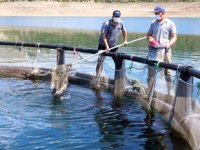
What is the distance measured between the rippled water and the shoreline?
88686mm

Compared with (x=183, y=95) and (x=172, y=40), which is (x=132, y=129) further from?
(x=172, y=40)

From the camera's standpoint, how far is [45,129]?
8.46 meters

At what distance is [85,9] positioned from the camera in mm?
108562

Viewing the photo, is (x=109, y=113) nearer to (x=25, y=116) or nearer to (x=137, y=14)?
(x=25, y=116)

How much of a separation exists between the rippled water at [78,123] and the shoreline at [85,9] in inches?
3492

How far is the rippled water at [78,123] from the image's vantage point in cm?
779

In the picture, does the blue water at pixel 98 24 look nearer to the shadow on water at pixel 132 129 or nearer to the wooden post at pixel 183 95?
the shadow on water at pixel 132 129

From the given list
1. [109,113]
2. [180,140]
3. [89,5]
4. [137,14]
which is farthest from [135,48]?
[89,5]

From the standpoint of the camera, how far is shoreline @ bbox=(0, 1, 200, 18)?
10222 centimetres

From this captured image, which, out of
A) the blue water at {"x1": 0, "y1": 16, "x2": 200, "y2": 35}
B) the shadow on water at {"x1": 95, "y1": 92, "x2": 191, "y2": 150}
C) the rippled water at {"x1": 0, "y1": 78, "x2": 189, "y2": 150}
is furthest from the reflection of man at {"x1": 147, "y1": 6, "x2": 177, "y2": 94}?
the blue water at {"x1": 0, "y1": 16, "x2": 200, "y2": 35}

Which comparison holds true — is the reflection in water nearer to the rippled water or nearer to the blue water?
the rippled water

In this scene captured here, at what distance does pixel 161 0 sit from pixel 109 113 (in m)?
111

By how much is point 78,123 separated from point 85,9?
332 ft

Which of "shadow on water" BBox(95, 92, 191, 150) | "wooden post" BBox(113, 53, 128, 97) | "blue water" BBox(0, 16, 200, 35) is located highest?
"wooden post" BBox(113, 53, 128, 97)
